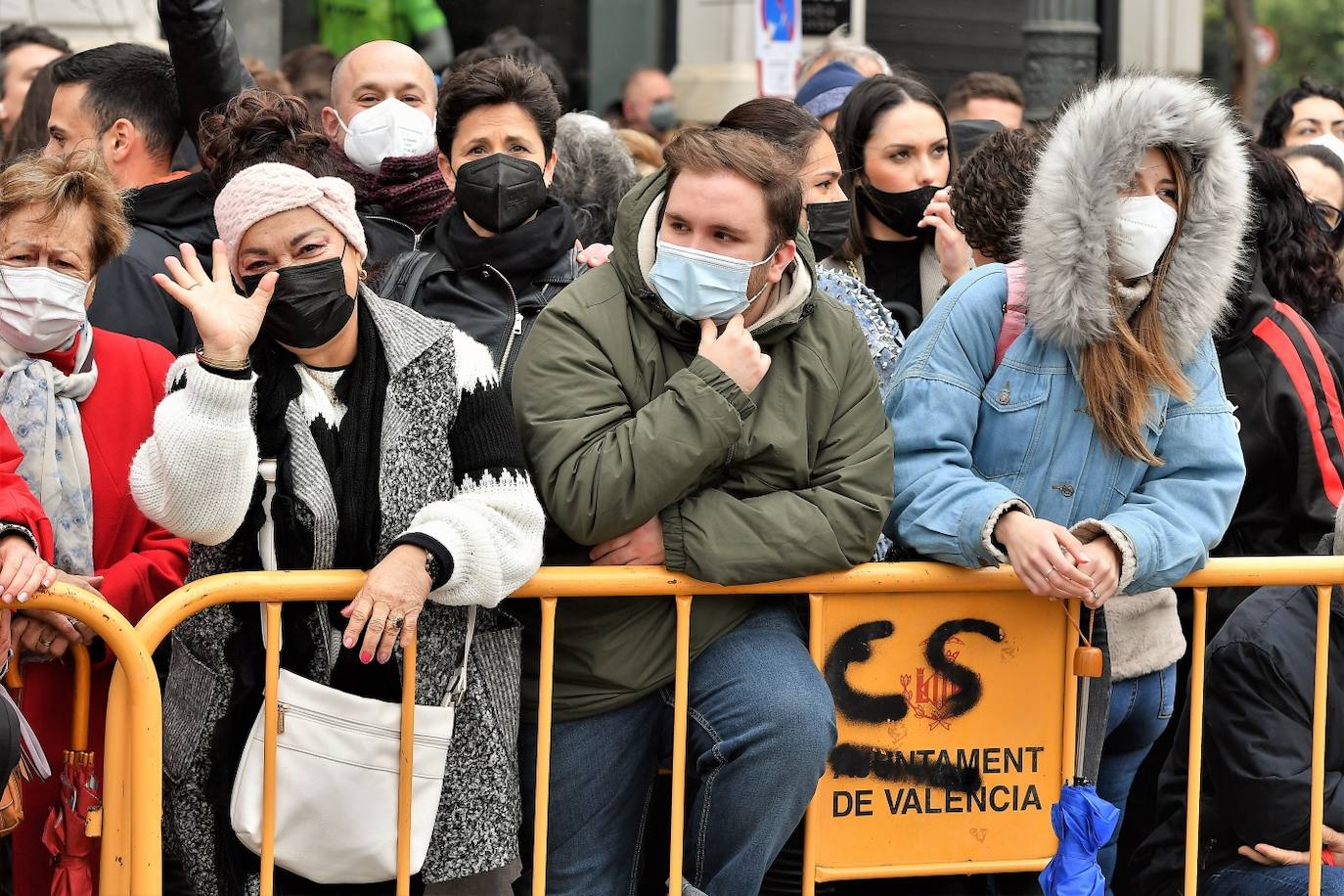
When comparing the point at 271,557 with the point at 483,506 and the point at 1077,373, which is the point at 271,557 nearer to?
the point at 483,506

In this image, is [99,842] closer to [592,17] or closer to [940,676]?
[940,676]

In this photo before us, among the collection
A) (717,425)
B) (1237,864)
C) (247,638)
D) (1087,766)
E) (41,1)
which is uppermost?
(41,1)

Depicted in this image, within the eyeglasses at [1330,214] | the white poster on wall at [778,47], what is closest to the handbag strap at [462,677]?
the eyeglasses at [1330,214]

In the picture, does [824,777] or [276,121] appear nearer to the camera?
[824,777]

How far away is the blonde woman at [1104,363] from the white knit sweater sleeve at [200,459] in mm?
1516

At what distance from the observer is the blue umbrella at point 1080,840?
3.79 m

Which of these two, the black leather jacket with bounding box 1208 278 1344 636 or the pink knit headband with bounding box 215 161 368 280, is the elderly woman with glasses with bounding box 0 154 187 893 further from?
the black leather jacket with bounding box 1208 278 1344 636

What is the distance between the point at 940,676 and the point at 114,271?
2308 millimetres

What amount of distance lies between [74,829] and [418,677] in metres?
0.74

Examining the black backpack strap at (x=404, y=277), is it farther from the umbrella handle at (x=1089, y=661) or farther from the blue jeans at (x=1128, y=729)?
the blue jeans at (x=1128, y=729)

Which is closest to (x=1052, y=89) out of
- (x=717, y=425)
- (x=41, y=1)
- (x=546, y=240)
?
(x=41, y=1)

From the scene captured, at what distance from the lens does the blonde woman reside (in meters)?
3.92

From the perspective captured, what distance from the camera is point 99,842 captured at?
3479 mm

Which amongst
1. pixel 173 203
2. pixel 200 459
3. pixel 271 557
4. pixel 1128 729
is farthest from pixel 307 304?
pixel 1128 729
